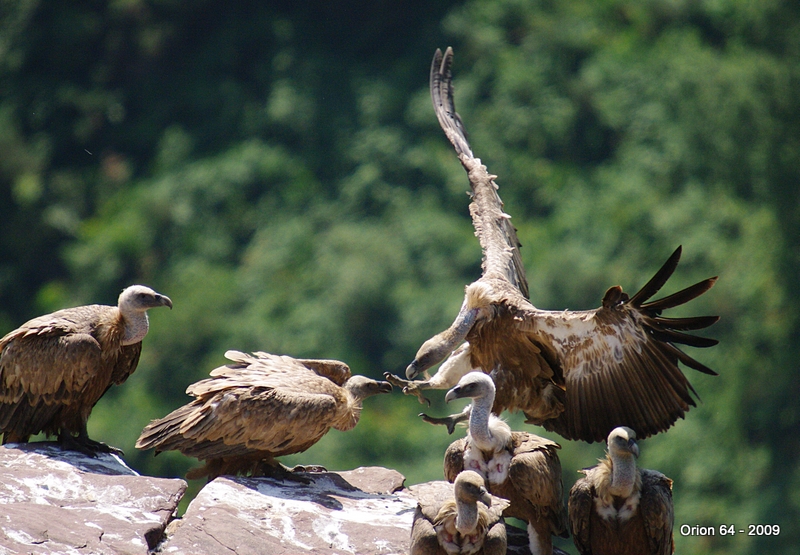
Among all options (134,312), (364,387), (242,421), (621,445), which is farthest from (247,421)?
(621,445)

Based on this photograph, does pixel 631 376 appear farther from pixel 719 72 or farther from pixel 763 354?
pixel 719 72

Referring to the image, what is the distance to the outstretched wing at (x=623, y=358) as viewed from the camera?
687cm

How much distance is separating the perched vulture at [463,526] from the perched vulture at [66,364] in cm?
251

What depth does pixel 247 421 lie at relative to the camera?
7.18 meters

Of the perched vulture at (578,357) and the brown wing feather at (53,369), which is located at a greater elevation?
the perched vulture at (578,357)

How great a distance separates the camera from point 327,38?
34312mm

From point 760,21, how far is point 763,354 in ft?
28.7

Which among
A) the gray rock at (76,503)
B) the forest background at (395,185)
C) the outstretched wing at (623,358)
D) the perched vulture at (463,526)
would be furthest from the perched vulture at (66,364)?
the forest background at (395,185)

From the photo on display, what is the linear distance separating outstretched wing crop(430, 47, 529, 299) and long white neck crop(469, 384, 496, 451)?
1.73 m

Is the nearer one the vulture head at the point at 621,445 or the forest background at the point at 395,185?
the vulture head at the point at 621,445

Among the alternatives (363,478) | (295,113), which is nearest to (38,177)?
(295,113)

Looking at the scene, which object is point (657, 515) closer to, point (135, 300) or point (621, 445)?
point (621, 445)

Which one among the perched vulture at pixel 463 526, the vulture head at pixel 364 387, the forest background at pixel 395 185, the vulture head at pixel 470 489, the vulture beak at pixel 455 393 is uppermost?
the forest background at pixel 395 185

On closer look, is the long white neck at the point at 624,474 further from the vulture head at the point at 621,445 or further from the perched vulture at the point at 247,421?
the perched vulture at the point at 247,421
